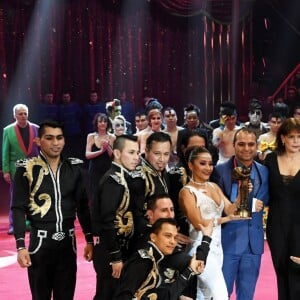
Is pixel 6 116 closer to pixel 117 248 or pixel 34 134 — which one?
pixel 34 134

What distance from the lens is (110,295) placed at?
4.62 metres

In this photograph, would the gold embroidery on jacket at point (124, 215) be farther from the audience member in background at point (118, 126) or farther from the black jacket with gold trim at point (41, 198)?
the audience member in background at point (118, 126)

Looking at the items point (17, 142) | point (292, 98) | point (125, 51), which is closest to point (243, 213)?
point (17, 142)

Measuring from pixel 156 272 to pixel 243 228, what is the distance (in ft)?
3.06

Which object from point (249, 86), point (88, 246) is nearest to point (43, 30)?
point (249, 86)

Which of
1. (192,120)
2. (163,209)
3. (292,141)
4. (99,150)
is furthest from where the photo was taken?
(99,150)

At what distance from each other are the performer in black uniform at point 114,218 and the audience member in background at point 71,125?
8040 millimetres

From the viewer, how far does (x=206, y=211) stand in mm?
4590

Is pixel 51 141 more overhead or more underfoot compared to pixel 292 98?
more underfoot

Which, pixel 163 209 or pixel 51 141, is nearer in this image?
pixel 163 209

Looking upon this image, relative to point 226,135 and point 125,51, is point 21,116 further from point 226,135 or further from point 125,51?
point 125,51

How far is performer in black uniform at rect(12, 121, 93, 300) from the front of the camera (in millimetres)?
4535

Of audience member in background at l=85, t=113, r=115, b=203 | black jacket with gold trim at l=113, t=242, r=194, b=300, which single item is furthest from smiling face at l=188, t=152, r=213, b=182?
audience member in background at l=85, t=113, r=115, b=203

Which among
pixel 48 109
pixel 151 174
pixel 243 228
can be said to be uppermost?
pixel 48 109
